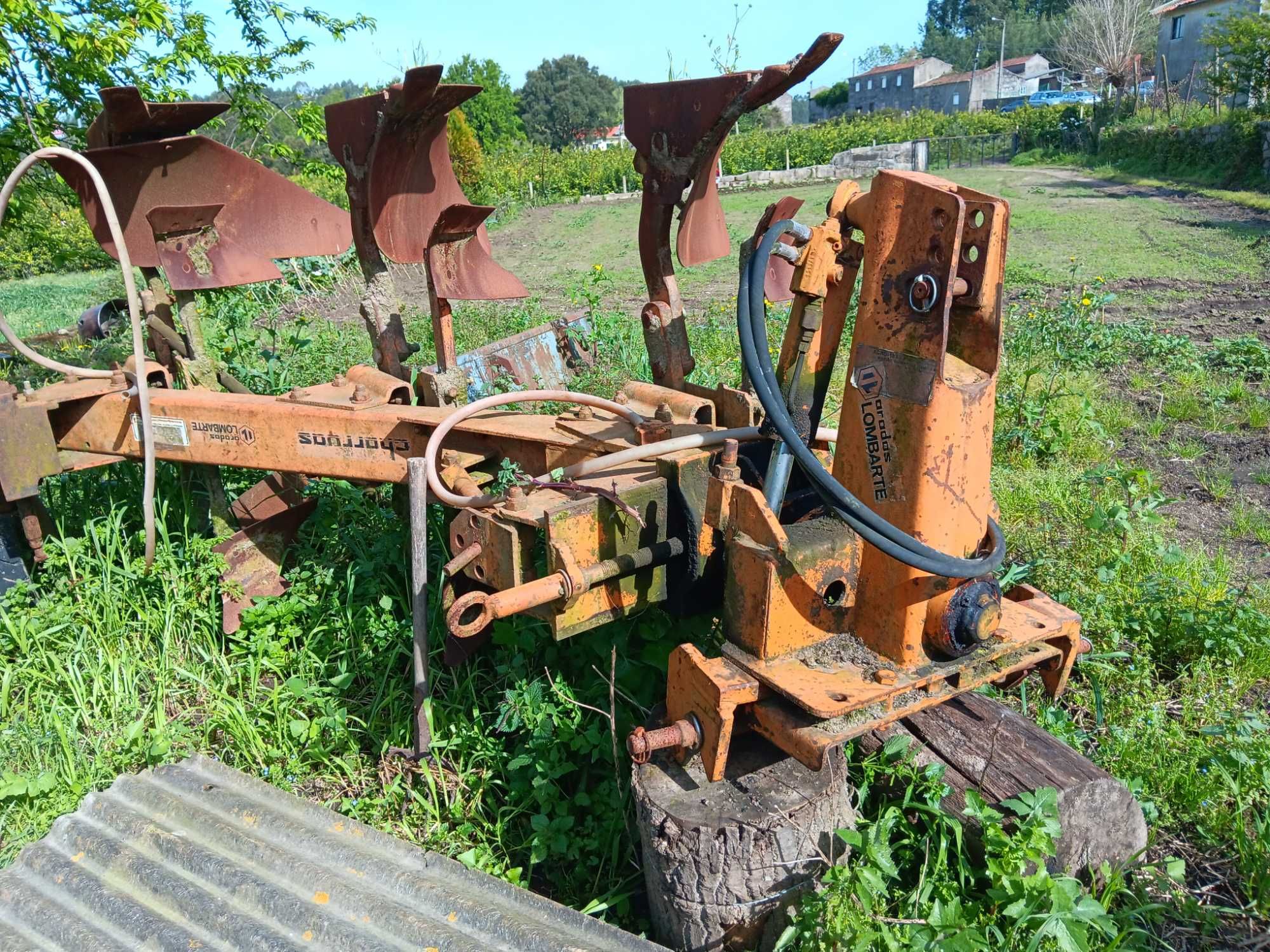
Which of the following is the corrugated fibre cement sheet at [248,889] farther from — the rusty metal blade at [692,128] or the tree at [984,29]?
the tree at [984,29]

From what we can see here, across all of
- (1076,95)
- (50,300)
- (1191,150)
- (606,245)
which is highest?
(1076,95)

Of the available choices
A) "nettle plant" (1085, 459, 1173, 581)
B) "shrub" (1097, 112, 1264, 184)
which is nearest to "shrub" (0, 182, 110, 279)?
"nettle plant" (1085, 459, 1173, 581)

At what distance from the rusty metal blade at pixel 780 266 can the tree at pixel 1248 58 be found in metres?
23.6

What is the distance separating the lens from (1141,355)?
7590mm

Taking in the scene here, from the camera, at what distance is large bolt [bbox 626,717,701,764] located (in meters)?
2.28

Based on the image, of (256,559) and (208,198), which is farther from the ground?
(208,198)

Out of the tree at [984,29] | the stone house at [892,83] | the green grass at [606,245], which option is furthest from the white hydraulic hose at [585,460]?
the tree at [984,29]

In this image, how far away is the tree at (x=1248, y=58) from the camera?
22.0 metres

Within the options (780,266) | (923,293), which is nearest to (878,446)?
(923,293)

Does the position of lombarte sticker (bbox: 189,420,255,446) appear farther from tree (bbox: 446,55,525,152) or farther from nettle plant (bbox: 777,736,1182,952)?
tree (bbox: 446,55,525,152)

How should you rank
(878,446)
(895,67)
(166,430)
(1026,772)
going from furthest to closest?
(895,67) → (166,430) → (1026,772) → (878,446)

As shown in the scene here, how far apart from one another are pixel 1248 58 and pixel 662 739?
2760cm

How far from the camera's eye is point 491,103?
56562mm

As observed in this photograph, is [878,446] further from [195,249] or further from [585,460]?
[195,249]
